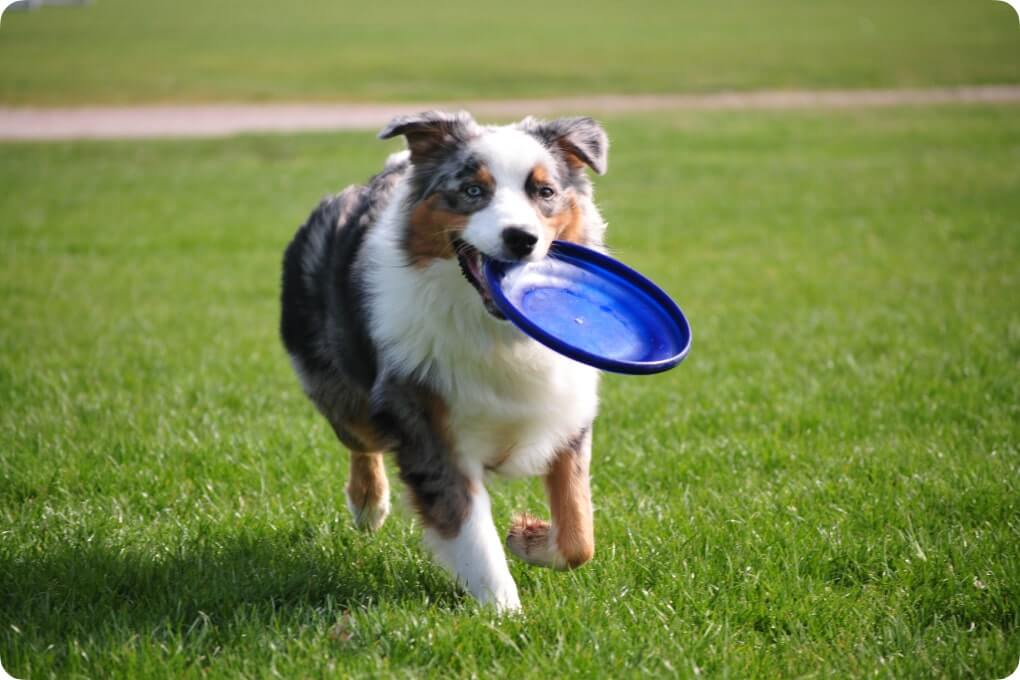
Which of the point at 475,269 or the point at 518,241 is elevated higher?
the point at 518,241

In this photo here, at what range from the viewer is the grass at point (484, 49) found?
96.5ft

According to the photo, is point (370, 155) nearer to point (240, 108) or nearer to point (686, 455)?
point (240, 108)

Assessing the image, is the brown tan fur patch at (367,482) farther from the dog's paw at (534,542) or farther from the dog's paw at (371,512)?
the dog's paw at (534,542)

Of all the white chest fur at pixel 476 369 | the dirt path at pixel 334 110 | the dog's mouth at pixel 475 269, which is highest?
the dog's mouth at pixel 475 269

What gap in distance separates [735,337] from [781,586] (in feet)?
14.8

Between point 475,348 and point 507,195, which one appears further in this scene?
point 475,348

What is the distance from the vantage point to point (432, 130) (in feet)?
15.2

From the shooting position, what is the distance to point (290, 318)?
225 inches

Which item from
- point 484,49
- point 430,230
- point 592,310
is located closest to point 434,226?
point 430,230

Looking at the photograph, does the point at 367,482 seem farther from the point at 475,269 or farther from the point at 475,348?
the point at 475,269

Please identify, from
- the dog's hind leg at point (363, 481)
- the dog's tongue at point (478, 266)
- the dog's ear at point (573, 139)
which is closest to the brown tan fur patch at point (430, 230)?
the dog's tongue at point (478, 266)

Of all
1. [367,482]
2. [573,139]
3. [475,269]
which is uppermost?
[573,139]

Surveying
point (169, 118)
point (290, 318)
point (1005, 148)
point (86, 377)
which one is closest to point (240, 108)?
point (169, 118)

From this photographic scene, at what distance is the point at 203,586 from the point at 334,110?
74.2ft
